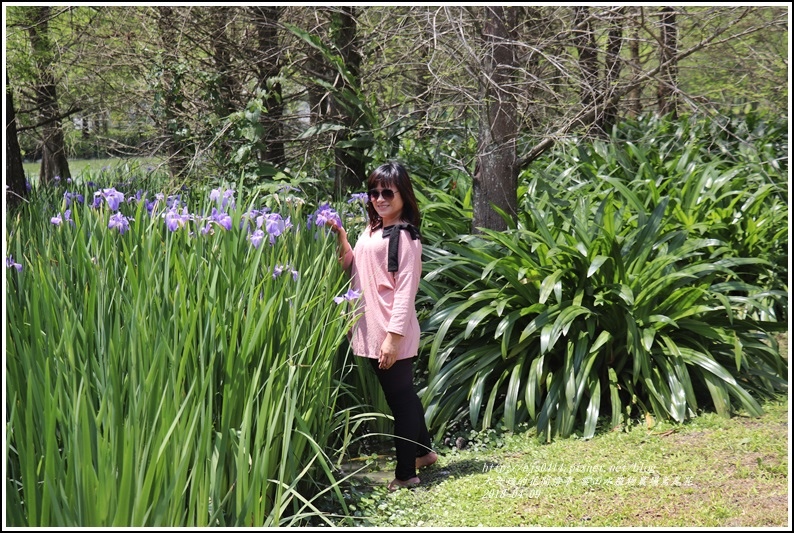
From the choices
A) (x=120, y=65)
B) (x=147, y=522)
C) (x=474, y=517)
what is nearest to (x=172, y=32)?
(x=120, y=65)

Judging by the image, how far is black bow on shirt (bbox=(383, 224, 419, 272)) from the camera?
2.90m

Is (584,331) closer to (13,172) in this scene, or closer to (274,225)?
(274,225)

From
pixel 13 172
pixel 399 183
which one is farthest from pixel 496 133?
pixel 13 172

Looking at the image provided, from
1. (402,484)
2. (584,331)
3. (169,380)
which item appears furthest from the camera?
(584,331)

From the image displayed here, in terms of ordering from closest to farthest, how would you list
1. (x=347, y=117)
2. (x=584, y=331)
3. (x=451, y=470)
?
(x=451, y=470), (x=584, y=331), (x=347, y=117)

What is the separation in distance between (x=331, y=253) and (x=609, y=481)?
1539 mm

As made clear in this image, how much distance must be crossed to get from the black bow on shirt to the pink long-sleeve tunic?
0.02 m

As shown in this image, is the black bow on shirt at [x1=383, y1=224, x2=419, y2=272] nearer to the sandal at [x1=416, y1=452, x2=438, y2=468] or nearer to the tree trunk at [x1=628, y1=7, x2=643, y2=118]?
the sandal at [x1=416, y1=452, x2=438, y2=468]

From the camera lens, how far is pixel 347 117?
6086 millimetres

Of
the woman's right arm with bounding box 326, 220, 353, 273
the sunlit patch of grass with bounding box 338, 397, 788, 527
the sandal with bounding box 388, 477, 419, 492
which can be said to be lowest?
the sunlit patch of grass with bounding box 338, 397, 788, 527

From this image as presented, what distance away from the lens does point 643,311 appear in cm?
374

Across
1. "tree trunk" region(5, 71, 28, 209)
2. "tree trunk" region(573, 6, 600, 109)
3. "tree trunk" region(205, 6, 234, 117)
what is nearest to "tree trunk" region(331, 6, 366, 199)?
"tree trunk" region(205, 6, 234, 117)

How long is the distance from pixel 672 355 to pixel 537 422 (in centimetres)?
75

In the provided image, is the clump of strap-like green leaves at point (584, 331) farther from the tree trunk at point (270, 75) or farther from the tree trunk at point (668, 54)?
the tree trunk at point (270, 75)
